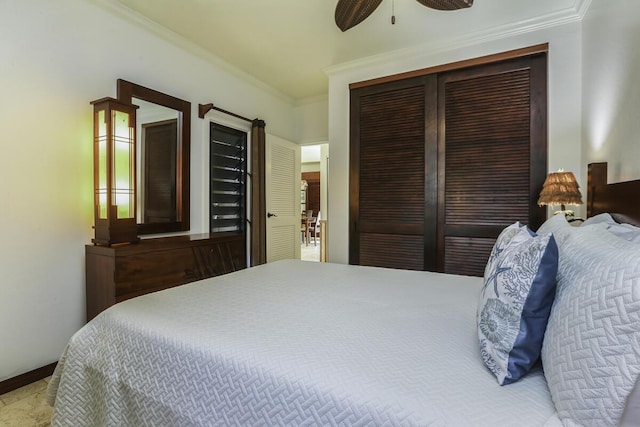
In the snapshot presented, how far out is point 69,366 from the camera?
1.24m

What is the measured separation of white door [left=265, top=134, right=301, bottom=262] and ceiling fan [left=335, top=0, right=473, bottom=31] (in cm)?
231

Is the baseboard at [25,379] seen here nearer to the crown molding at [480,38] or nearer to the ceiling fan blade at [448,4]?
the ceiling fan blade at [448,4]

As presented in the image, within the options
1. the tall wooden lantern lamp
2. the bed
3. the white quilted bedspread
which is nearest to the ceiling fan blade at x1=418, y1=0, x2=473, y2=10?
the bed

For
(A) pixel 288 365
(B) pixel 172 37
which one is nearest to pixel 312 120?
(B) pixel 172 37

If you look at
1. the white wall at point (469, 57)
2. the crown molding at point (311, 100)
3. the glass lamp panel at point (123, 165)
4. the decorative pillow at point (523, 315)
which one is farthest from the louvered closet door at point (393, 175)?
the decorative pillow at point (523, 315)

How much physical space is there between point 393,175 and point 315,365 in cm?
271

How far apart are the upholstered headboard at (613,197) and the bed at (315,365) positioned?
0.02m

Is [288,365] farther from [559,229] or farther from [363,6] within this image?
[363,6]

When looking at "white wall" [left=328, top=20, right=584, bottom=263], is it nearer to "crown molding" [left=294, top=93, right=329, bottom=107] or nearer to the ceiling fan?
"crown molding" [left=294, top=93, right=329, bottom=107]

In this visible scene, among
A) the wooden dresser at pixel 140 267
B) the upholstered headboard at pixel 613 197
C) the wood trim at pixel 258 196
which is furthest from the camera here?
the wood trim at pixel 258 196

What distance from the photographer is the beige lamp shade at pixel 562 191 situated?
80.3 inches

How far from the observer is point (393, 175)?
3.34 metres

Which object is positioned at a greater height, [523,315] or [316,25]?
[316,25]

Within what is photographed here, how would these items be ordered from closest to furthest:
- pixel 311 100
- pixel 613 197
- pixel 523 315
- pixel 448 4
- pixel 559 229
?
pixel 523 315, pixel 559 229, pixel 613 197, pixel 448 4, pixel 311 100
